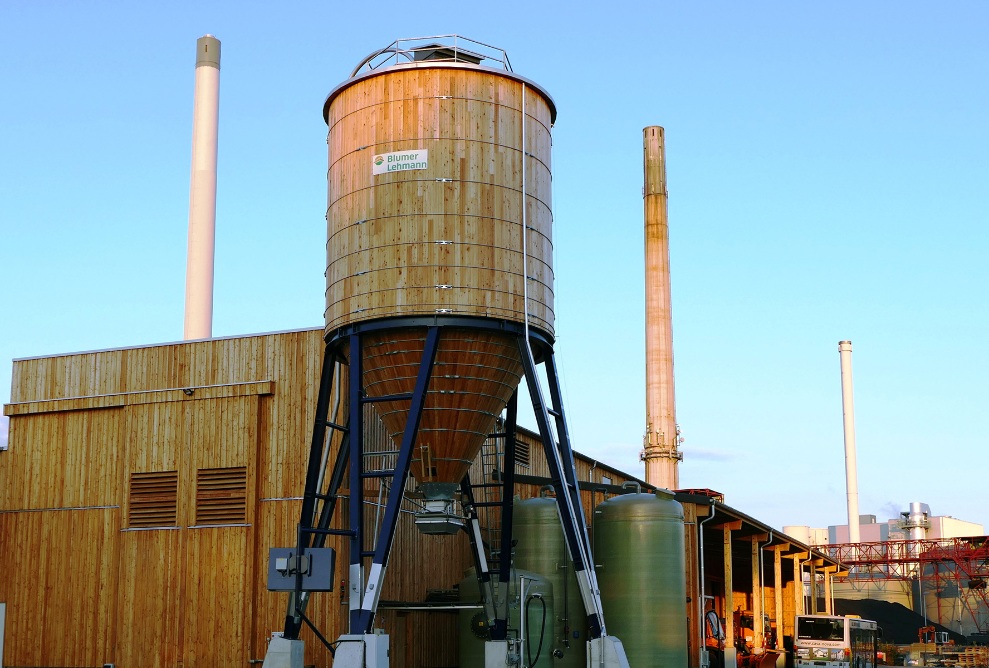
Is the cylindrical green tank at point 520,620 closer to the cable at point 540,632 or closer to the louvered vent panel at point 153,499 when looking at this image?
the cable at point 540,632

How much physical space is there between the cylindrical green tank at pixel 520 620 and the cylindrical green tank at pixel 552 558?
1.26 m

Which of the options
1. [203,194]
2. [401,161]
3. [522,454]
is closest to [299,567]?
[401,161]

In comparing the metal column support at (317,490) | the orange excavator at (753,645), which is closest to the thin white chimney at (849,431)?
the orange excavator at (753,645)

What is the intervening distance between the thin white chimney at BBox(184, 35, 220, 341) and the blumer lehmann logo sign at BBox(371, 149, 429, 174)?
21.4 metres

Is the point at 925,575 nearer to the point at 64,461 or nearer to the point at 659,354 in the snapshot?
the point at 659,354

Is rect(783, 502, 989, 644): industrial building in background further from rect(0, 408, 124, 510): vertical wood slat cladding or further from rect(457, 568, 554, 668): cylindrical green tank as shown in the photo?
rect(0, 408, 124, 510): vertical wood slat cladding

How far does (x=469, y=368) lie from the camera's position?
23078 millimetres

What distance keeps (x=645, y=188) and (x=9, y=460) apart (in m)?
40.1

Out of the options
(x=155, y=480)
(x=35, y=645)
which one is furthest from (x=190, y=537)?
(x=35, y=645)

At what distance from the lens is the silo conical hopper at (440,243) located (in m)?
22.8

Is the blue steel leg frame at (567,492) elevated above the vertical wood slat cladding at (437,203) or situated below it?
below

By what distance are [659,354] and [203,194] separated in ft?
88.7

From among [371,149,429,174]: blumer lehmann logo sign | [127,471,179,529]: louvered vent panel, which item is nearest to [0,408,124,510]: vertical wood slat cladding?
[127,471,179,529]: louvered vent panel

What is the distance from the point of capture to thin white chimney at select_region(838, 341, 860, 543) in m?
90.1
